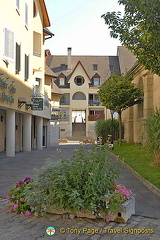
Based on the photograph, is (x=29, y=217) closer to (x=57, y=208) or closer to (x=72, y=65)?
(x=57, y=208)

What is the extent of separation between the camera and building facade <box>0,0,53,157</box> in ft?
50.5

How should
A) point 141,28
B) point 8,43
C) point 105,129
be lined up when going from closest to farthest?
point 141,28
point 8,43
point 105,129

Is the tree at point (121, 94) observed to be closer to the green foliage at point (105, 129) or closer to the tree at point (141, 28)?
the green foliage at point (105, 129)

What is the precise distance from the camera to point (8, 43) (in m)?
15.6

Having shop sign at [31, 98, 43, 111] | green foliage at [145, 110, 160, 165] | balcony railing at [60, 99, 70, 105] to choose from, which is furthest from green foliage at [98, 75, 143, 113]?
balcony railing at [60, 99, 70, 105]

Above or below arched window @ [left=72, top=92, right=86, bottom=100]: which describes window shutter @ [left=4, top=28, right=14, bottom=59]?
below

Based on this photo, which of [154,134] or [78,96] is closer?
[154,134]

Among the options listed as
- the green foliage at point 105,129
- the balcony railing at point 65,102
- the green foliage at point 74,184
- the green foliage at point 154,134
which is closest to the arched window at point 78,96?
the balcony railing at point 65,102

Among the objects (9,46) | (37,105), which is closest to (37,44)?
(37,105)

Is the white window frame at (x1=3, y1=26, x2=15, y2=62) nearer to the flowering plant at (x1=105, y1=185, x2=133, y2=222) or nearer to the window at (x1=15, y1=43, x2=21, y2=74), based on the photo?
the window at (x1=15, y1=43, x2=21, y2=74)

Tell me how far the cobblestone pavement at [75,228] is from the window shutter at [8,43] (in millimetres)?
10968

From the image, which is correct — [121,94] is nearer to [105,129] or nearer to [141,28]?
[105,129]

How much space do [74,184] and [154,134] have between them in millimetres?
5539

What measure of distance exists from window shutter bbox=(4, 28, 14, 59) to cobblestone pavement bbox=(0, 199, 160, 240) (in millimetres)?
10968
